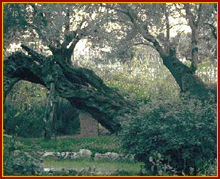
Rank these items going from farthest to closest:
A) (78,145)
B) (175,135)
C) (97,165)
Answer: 1. (78,145)
2. (97,165)
3. (175,135)

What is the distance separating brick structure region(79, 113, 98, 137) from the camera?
21.4 metres

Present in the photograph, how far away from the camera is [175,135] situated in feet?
34.6

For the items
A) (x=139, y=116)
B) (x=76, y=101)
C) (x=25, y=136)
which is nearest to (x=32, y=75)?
(x=76, y=101)

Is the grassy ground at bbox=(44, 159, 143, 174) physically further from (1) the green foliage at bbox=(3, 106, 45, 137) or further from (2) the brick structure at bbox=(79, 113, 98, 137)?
(2) the brick structure at bbox=(79, 113, 98, 137)

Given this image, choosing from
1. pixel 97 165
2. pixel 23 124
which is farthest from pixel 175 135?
pixel 23 124

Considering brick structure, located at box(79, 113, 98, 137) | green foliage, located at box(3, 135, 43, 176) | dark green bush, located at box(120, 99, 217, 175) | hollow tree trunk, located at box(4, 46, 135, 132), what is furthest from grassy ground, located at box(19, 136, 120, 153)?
green foliage, located at box(3, 135, 43, 176)

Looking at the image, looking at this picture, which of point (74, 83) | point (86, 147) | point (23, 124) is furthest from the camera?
point (23, 124)

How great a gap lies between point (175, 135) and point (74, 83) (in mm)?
6607

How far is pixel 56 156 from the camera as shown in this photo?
1433cm

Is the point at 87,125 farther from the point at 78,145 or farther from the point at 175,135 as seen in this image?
the point at 175,135

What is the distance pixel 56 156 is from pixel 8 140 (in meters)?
4.87

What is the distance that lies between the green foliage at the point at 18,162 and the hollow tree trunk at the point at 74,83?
22.0 feet

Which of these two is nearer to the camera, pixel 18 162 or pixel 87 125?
pixel 18 162

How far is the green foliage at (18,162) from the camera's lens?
8.81 meters
